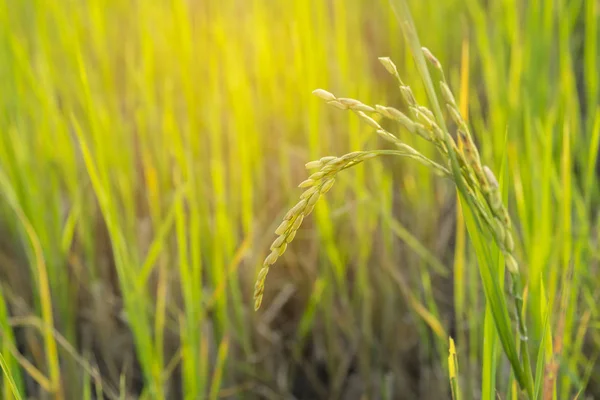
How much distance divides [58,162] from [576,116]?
33.5 inches

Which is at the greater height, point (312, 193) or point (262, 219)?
point (312, 193)

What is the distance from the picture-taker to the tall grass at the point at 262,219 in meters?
0.75

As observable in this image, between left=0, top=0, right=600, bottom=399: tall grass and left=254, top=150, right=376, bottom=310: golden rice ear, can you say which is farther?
left=0, top=0, right=600, bottom=399: tall grass

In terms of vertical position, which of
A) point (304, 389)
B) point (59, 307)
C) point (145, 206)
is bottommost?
point (304, 389)

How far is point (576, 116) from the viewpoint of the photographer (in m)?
0.95

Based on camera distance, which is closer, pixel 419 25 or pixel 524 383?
pixel 524 383

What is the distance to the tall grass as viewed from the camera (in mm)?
745

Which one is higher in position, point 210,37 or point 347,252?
point 210,37

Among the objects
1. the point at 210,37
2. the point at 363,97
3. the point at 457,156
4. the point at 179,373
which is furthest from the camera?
the point at 210,37

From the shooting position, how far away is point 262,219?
1.02 metres

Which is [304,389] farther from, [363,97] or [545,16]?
[545,16]

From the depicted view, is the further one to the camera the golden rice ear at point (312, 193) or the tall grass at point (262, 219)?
the tall grass at point (262, 219)

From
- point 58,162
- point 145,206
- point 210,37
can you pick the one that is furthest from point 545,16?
point 58,162

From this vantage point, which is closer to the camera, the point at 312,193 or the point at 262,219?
the point at 312,193
